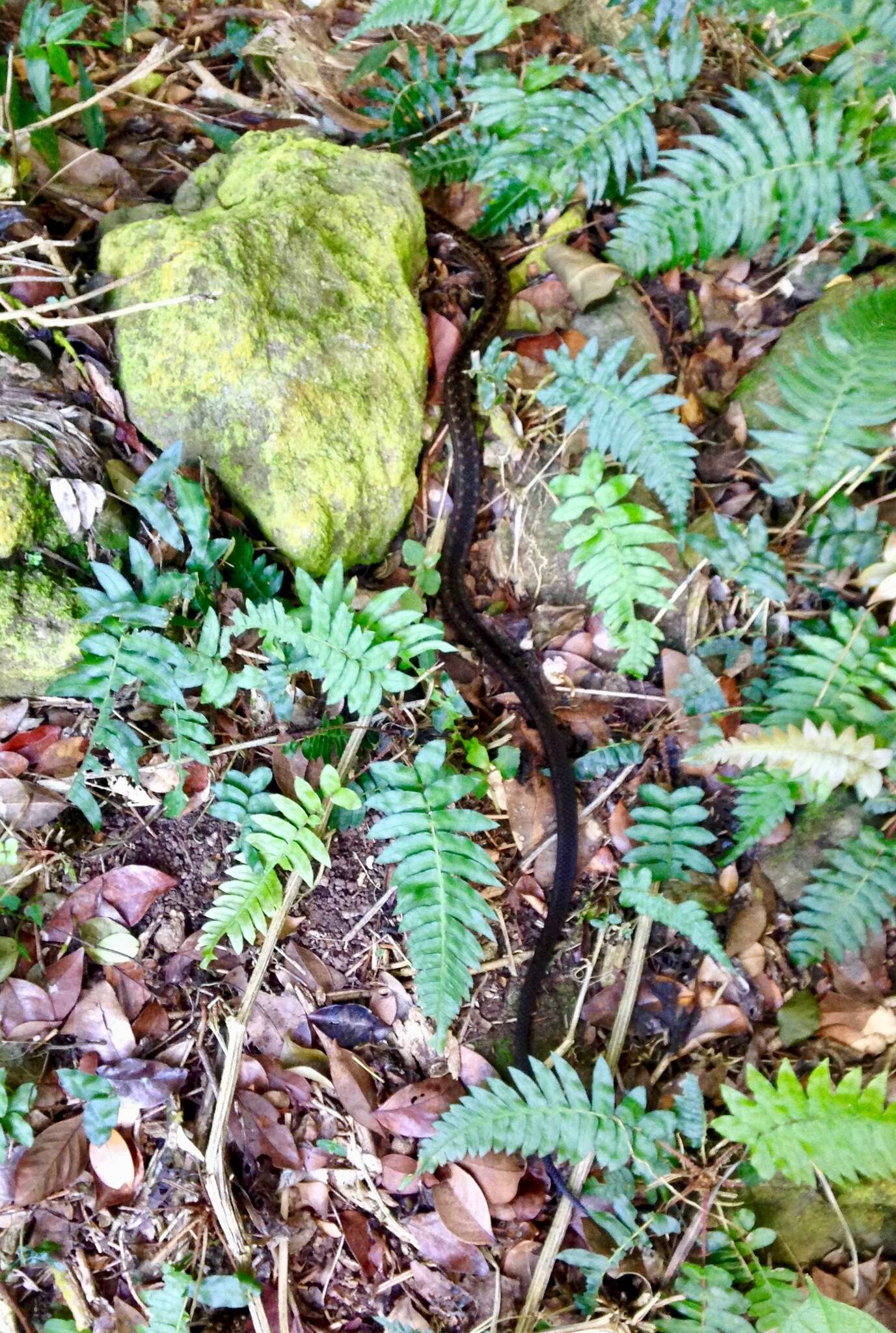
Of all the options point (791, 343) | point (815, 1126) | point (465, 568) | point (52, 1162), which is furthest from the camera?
point (465, 568)

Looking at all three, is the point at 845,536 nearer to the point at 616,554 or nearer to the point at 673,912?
the point at 616,554

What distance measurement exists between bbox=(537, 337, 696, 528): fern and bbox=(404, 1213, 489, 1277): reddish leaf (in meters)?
2.82

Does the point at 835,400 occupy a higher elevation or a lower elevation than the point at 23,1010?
higher

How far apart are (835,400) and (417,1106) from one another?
313 cm

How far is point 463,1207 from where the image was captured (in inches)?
119

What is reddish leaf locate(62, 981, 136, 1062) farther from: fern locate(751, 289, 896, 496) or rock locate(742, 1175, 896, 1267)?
fern locate(751, 289, 896, 496)

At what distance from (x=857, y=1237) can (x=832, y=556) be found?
2560 millimetres

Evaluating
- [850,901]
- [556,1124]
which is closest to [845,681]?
[850,901]

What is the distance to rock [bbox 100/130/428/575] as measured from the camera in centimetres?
333

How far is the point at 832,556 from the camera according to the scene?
343 cm

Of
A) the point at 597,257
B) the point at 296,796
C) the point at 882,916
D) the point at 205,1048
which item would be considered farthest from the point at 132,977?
the point at 597,257

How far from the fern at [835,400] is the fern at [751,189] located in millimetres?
417

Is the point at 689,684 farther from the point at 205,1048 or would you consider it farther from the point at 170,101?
the point at 170,101

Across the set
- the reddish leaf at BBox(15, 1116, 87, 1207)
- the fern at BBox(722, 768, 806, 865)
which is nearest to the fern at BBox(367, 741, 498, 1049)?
the fern at BBox(722, 768, 806, 865)
